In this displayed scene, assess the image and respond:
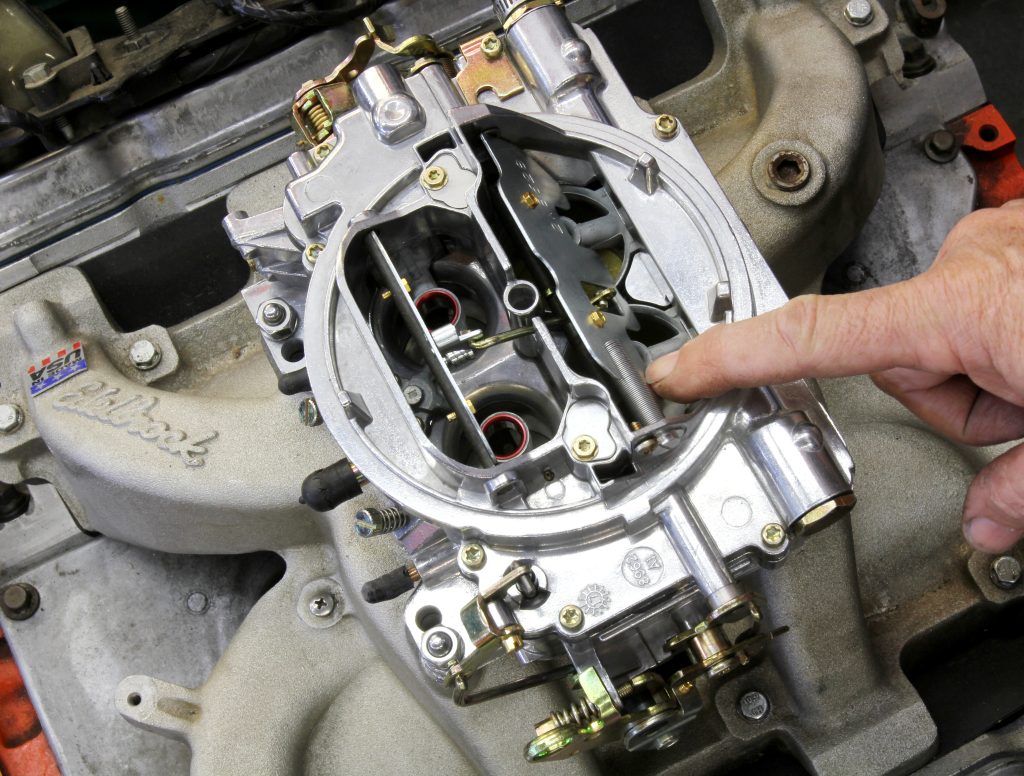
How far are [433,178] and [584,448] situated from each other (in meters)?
0.50

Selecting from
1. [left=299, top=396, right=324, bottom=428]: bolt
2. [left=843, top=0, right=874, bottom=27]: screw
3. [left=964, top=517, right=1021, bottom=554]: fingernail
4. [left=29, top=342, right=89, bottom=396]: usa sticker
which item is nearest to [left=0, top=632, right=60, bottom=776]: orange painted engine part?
[left=29, top=342, right=89, bottom=396]: usa sticker

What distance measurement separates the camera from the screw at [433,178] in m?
1.65

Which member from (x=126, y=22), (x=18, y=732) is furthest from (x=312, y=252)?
(x=18, y=732)

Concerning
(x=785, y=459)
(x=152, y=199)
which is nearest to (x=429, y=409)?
(x=785, y=459)

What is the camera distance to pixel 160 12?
2564 millimetres

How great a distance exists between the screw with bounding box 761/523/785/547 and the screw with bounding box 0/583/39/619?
153 cm

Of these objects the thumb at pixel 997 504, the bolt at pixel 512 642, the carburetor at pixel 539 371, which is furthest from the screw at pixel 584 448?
the thumb at pixel 997 504

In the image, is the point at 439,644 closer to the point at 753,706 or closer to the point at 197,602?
the point at 753,706

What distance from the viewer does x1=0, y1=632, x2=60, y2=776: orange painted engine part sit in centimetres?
218

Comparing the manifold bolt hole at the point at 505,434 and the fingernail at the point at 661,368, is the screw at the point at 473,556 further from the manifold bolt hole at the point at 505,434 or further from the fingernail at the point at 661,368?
the fingernail at the point at 661,368

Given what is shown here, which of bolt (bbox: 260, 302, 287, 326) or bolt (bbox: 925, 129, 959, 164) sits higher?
bolt (bbox: 260, 302, 287, 326)

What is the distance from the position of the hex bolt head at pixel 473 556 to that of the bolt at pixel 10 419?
109cm

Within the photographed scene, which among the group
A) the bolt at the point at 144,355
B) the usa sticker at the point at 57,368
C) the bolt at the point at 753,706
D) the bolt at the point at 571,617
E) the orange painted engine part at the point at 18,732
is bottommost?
the bolt at the point at 753,706

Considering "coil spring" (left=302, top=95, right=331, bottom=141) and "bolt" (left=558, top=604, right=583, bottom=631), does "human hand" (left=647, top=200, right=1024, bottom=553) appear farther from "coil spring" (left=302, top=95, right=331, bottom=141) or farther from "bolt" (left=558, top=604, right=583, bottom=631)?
"coil spring" (left=302, top=95, right=331, bottom=141)
